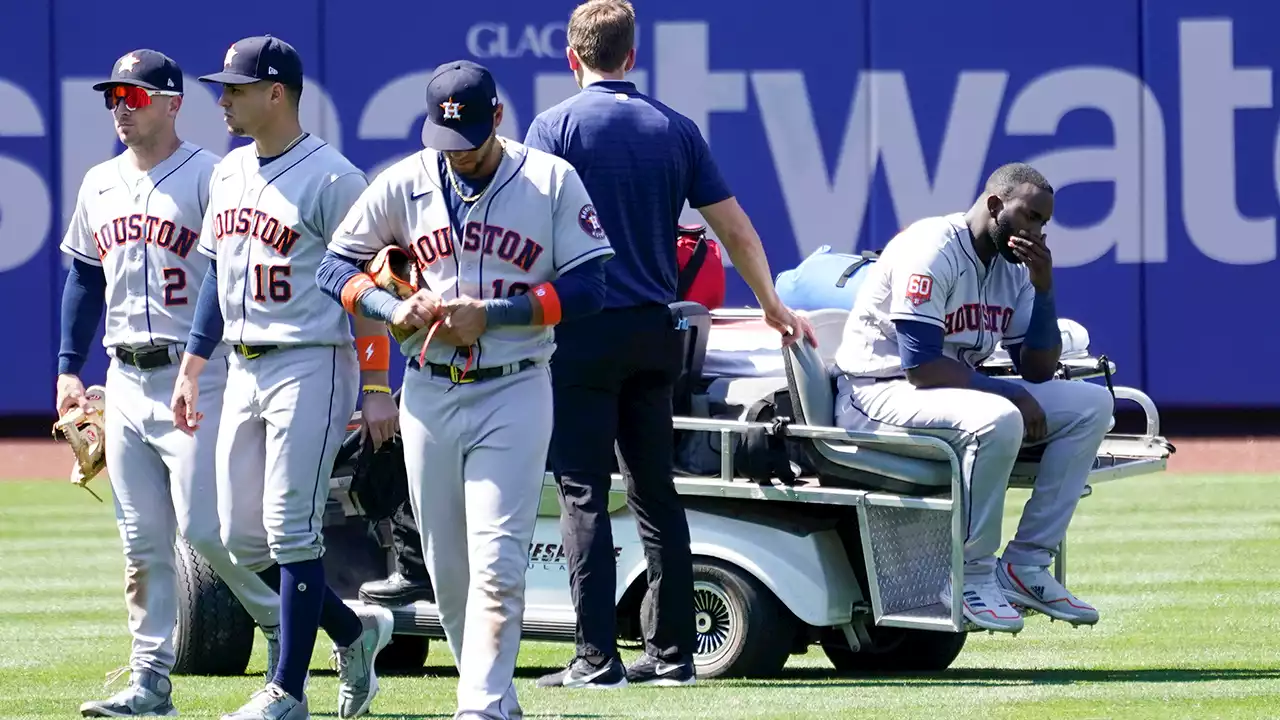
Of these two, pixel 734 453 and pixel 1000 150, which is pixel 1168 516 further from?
pixel 734 453

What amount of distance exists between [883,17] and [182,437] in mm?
11492

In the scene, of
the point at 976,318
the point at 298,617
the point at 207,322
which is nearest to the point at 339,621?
the point at 298,617

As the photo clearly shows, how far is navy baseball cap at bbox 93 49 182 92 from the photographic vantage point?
6.02m

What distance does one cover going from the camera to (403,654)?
7637 mm

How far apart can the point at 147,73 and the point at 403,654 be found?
2500mm

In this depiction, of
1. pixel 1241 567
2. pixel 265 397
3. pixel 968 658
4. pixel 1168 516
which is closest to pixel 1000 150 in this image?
pixel 1168 516

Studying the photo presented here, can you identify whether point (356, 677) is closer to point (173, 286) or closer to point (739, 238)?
point (173, 286)

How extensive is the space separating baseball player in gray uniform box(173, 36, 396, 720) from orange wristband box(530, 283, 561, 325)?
0.62m

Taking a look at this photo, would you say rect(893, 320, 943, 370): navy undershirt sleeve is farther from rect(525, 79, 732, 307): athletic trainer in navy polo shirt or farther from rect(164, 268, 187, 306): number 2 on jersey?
rect(164, 268, 187, 306): number 2 on jersey

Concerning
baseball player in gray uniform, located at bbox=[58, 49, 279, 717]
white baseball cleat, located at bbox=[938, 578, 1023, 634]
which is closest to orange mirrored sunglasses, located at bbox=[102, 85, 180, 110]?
baseball player in gray uniform, located at bbox=[58, 49, 279, 717]

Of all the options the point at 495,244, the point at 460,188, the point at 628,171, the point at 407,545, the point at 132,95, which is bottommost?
the point at 407,545

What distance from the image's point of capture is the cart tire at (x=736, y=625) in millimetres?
6758

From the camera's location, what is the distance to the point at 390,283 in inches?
205

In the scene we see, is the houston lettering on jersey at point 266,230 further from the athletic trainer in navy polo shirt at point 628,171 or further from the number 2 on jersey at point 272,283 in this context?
the athletic trainer in navy polo shirt at point 628,171
